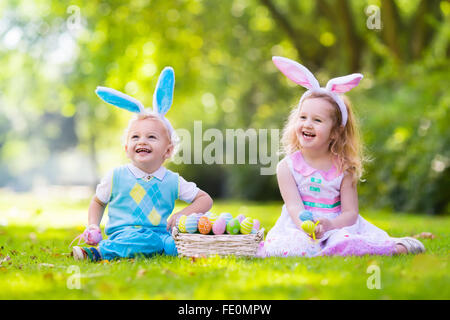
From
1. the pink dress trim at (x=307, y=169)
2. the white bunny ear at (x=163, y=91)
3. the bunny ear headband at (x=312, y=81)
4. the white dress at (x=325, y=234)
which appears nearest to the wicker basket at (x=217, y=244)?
the white dress at (x=325, y=234)

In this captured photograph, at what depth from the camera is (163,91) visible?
14.7ft

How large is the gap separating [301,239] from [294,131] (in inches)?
40.5

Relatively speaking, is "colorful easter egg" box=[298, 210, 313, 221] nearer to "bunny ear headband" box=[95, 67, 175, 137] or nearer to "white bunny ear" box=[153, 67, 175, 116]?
"bunny ear headband" box=[95, 67, 175, 137]

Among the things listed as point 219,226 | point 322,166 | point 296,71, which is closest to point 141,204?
point 219,226

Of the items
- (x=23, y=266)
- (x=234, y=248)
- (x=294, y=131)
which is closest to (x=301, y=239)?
(x=234, y=248)

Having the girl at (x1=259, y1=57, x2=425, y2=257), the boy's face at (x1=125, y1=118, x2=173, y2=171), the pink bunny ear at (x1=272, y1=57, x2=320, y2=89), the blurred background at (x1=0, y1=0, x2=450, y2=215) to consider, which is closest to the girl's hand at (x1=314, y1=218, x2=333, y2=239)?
the girl at (x1=259, y1=57, x2=425, y2=257)

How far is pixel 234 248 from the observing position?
3938mm

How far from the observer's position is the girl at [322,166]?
174 inches

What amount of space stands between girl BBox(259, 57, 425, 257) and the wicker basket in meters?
0.35

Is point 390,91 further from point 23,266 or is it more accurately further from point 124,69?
point 23,266

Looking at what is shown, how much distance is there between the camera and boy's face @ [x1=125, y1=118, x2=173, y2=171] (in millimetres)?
4344

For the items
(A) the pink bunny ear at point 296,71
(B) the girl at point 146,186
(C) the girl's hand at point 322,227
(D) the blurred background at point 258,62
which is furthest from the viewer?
(D) the blurred background at point 258,62

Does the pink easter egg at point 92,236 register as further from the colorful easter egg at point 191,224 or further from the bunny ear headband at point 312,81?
the bunny ear headband at point 312,81

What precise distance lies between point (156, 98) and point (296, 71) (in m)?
1.18
